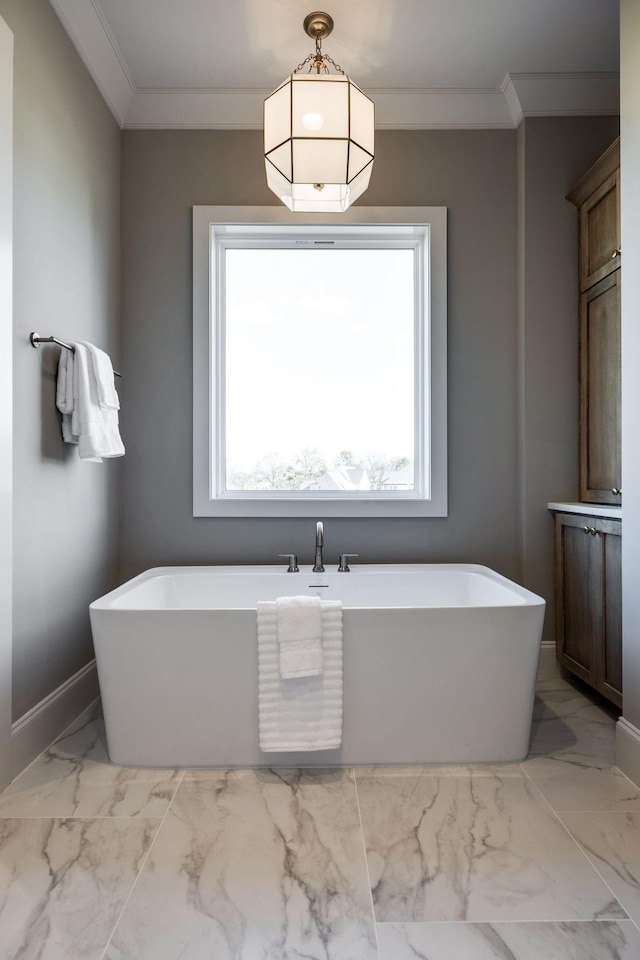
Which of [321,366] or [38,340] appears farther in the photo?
[321,366]

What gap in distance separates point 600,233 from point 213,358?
6.04ft

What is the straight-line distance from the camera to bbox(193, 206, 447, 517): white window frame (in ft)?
9.61

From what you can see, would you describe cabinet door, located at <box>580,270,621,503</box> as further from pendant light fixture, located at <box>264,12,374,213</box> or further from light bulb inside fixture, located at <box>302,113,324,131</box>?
light bulb inside fixture, located at <box>302,113,324,131</box>

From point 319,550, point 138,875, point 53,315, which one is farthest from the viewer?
point 319,550

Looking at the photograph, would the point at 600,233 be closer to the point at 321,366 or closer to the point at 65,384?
the point at 321,366

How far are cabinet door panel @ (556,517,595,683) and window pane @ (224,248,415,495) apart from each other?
799 mm

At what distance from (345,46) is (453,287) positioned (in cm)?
112

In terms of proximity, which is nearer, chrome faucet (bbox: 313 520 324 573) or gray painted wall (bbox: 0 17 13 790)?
gray painted wall (bbox: 0 17 13 790)

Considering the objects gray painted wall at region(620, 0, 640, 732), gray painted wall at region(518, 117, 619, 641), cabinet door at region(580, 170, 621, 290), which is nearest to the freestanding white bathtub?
gray painted wall at region(620, 0, 640, 732)

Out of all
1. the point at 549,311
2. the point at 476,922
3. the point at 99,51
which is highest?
the point at 99,51

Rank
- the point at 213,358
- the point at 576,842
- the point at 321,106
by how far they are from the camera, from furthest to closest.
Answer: the point at 213,358 → the point at 321,106 → the point at 576,842

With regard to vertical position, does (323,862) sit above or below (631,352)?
below

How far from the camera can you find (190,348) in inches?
117

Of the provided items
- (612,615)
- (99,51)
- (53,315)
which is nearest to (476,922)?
(612,615)
